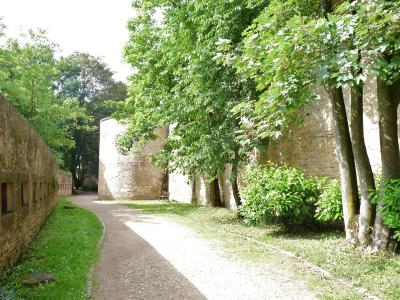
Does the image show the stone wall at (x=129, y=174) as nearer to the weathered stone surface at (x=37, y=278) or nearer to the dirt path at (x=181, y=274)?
the dirt path at (x=181, y=274)

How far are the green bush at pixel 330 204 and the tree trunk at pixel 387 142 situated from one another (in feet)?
5.34

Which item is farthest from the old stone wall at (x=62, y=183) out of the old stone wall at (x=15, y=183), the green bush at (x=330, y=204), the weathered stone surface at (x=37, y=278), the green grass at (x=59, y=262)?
the green bush at (x=330, y=204)

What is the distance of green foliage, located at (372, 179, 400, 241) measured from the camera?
622 centimetres

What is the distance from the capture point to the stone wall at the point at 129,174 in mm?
28234

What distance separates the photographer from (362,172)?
727 centimetres

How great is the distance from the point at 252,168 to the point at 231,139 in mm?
1045

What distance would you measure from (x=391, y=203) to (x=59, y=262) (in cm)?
589

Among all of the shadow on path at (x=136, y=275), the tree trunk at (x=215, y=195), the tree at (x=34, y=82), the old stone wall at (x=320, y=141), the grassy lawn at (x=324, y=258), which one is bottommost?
the shadow on path at (x=136, y=275)

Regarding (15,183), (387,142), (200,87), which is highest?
(200,87)

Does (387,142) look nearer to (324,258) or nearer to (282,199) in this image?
(324,258)

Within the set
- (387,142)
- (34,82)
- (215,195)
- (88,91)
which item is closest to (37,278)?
(387,142)

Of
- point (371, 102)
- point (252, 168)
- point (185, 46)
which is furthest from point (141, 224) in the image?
point (371, 102)

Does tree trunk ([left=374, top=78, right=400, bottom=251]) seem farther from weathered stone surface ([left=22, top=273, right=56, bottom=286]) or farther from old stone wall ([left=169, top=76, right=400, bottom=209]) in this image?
weathered stone surface ([left=22, top=273, right=56, bottom=286])

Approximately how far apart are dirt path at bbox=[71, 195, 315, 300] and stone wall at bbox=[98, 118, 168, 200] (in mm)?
18548
